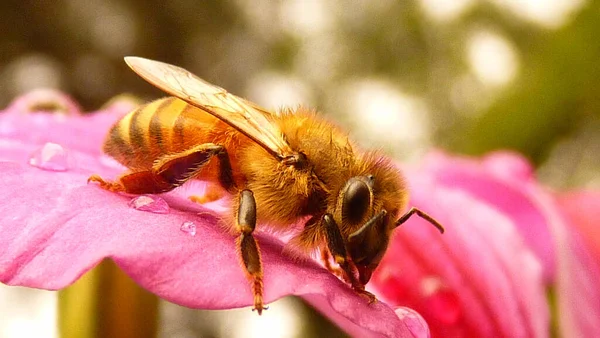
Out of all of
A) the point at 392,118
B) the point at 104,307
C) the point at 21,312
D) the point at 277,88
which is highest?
the point at 104,307

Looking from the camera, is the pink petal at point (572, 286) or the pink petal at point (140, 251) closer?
the pink petal at point (140, 251)

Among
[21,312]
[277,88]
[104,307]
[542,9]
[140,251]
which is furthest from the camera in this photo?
Result: [277,88]

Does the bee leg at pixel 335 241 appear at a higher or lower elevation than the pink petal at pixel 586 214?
higher

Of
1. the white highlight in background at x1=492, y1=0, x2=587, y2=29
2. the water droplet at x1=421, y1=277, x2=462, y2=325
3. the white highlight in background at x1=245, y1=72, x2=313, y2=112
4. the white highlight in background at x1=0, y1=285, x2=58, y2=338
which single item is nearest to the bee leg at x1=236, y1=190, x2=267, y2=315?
the water droplet at x1=421, y1=277, x2=462, y2=325

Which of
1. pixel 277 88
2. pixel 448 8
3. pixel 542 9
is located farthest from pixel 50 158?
pixel 277 88

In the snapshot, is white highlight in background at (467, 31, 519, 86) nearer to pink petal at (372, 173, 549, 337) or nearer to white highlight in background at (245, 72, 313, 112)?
white highlight in background at (245, 72, 313, 112)

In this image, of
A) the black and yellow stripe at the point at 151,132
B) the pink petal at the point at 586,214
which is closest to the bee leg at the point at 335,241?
the black and yellow stripe at the point at 151,132

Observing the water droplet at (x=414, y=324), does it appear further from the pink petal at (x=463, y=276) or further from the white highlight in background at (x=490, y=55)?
the white highlight in background at (x=490, y=55)

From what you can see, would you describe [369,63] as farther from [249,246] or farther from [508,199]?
[249,246]
